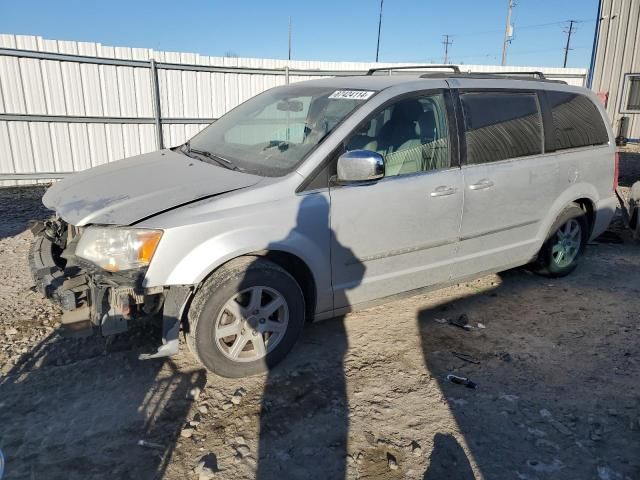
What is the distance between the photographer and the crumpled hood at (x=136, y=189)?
289 centimetres

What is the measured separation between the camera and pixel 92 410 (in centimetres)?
287

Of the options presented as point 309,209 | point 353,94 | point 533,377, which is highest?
point 353,94

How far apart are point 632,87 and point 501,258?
9840 mm

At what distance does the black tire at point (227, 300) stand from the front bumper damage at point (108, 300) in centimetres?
11

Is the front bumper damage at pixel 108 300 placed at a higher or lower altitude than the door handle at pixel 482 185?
lower

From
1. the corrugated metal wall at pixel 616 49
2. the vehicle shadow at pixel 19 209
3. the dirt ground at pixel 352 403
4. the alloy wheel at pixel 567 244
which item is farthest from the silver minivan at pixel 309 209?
Result: the corrugated metal wall at pixel 616 49

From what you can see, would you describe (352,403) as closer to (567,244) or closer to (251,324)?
(251,324)

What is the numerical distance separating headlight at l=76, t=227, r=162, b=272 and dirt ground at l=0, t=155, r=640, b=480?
0.84 metres

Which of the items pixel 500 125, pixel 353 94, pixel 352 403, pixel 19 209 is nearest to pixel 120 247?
pixel 352 403

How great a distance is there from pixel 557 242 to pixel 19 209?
729 centimetres

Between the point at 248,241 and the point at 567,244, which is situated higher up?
the point at 248,241

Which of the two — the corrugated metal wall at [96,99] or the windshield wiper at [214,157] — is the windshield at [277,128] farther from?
the corrugated metal wall at [96,99]

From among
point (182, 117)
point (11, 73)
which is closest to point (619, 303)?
point (182, 117)

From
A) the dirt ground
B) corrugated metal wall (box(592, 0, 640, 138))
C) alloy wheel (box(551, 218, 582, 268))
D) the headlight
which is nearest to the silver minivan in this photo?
the headlight
